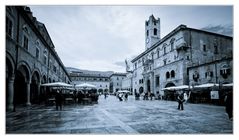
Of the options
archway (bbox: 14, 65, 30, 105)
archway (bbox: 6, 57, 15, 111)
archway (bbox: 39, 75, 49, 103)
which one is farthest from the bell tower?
archway (bbox: 6, 57, 15, 111)

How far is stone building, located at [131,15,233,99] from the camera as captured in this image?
69.5 feet

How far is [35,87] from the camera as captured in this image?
16828 millimetres

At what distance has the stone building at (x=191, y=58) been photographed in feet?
69.5

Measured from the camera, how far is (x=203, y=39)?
27.1 meters

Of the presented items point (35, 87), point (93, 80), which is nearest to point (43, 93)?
point (35, 87)

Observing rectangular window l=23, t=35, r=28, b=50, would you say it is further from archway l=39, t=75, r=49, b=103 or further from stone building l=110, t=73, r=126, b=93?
stone building l=110, t=73, r=126, b=93

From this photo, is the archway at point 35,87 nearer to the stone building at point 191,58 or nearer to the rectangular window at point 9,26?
the rectangular window at point 9,26

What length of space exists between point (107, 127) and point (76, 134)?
1.30 metres

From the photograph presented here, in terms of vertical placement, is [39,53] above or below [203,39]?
below

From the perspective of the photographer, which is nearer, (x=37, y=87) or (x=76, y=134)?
(x=76, y=134)

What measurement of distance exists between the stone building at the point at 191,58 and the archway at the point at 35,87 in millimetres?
17575

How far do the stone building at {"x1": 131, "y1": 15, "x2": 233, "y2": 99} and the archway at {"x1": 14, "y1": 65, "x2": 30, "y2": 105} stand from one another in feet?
61.1
